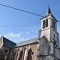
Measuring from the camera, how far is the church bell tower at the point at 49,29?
127ft

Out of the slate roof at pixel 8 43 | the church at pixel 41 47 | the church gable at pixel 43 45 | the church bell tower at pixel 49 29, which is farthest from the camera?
the slate roof at pixel 8 43

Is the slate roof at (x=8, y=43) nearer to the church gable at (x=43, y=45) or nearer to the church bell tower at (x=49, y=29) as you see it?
the church bell tower at (x=49, y=29)

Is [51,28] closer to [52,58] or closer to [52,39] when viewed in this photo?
[52,39]

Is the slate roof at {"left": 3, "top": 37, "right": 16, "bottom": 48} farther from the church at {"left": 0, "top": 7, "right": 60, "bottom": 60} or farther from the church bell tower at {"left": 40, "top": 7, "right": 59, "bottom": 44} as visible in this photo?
the church bell tower at {"left": 40, "top": 7, "right": 59, "bottom": 44}

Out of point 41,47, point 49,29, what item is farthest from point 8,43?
point 49,29

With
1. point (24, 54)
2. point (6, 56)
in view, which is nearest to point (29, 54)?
point (24, 54)

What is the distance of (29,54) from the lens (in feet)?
124

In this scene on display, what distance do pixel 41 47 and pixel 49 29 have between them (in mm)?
5335

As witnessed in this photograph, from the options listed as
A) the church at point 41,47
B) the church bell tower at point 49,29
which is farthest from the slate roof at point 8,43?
the church bell tower at point 49,29

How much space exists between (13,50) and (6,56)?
2484mm

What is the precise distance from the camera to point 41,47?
36.7 metres

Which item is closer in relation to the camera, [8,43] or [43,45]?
[43,45]

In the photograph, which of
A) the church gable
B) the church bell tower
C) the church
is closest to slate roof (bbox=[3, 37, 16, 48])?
the church

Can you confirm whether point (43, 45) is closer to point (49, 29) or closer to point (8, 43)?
point (49, 29)
